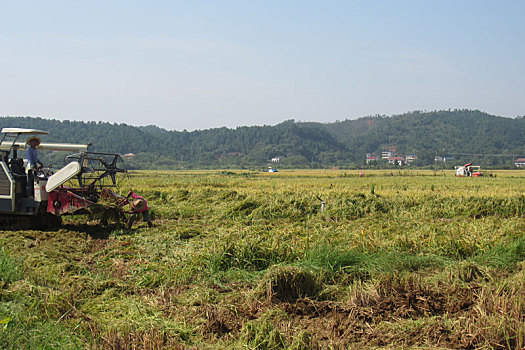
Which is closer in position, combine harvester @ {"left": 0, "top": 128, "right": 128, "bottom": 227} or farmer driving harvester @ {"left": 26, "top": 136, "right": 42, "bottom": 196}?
combine harvester @ {"left": 0, "top": 128, "right": 128, "bottom": 227}

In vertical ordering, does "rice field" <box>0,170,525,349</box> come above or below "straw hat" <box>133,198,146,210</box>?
below

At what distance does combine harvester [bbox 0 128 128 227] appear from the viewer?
31.3 feet

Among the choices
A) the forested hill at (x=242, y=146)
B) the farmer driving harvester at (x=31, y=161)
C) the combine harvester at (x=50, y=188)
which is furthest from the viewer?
the forested hill at (x=242, y=146)

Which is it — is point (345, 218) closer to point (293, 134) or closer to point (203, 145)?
point (203, 145)

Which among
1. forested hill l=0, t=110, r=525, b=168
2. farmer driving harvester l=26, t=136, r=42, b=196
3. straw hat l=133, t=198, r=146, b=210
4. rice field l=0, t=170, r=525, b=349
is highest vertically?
forested hill l=0, t=110, r=525, b=168

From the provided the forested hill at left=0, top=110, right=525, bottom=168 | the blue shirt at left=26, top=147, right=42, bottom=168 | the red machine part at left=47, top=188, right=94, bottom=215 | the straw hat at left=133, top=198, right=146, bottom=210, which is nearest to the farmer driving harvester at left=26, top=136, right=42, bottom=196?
the blue shirt at left=26, top=147, right=42, bottom=168

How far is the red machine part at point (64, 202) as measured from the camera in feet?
31.9

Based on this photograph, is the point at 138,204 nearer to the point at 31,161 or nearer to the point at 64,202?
the point at 64,202

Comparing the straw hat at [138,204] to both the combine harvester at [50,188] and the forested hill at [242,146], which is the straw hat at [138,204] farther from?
the forested hill at [242,146]

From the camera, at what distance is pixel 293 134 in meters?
188

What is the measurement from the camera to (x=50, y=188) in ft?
31.3

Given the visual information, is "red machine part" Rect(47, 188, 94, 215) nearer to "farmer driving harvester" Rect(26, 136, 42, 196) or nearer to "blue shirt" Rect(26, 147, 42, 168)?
"farmer driving harvester" Rect(26, 136, 42, 196)

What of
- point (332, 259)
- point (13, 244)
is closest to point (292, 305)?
point (332, 259)

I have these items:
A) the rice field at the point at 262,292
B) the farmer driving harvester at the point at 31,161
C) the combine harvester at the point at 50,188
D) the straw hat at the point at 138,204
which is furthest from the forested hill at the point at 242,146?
the rice field at the point at 262,292
